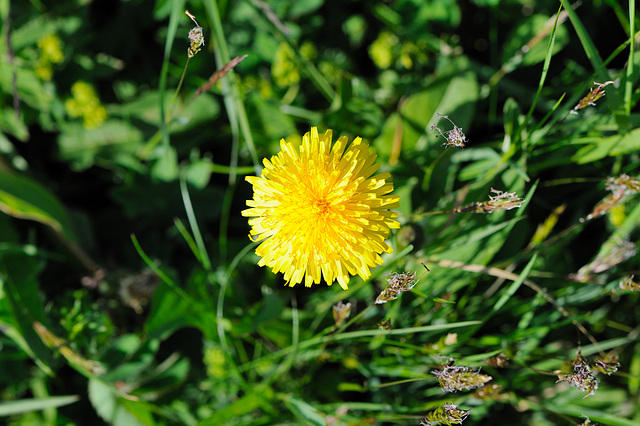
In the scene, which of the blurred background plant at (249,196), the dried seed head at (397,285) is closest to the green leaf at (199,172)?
the blurred background plant at (249,196)

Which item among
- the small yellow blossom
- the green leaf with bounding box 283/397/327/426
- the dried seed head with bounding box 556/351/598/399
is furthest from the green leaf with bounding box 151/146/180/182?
the dried seed head with bounding box 556/351/598/399

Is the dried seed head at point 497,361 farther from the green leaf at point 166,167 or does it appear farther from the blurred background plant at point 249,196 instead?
the green leaf at point 166,167

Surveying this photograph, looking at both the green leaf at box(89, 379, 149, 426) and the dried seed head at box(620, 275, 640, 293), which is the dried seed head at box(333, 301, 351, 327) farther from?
the green leaf at box(89, 379, 149, 426)

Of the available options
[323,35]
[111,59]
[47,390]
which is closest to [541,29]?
[323,35]

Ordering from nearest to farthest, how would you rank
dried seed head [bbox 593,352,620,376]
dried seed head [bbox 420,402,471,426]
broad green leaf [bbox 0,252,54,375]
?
dried seed head [bbox 420,402,471,426]
dried seed head [bbox 593,352,620,376]
broad green leaf [bbox 0,252,54,375]

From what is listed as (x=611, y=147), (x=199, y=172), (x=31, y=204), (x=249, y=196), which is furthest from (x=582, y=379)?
(x=31, y=204)

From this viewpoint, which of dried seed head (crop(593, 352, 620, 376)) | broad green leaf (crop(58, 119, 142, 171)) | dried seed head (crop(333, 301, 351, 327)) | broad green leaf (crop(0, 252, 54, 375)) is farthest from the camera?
broad green leaf (crop(58, 119, 142, 171))

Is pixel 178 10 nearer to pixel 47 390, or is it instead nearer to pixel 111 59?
pixel 111 59
